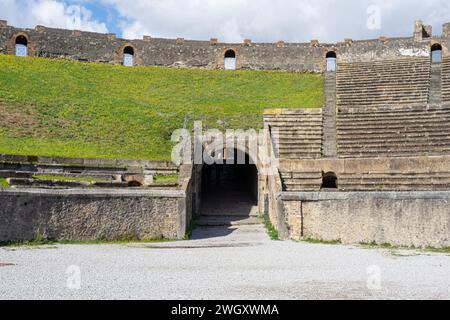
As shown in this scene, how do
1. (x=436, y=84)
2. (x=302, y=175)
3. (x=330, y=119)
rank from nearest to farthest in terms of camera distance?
1. (x=302, y=175)
2. (x=330, y=119)
3. (x=436, y=84)

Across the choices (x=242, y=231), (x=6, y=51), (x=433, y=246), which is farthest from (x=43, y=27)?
(x=433, y=246)

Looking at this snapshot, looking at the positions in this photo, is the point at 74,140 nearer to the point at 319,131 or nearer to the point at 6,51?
the point at 319,131

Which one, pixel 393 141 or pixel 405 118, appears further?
pixel 405 118

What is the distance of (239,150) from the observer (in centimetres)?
2780

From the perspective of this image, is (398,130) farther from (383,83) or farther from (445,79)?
(445,79)

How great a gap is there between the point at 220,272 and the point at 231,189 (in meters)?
19.8

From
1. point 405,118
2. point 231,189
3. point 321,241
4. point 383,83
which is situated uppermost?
point 383,83

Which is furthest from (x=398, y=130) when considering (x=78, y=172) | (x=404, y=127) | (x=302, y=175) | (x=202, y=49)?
(x=202, y=49)

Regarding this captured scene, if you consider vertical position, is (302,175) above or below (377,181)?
above

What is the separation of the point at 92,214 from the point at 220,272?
654 centimetres

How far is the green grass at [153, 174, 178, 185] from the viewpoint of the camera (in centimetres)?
2081

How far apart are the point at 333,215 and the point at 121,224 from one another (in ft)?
19.8

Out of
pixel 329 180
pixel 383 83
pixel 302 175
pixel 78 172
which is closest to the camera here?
pixel 302 175

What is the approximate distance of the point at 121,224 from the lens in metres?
17.7
